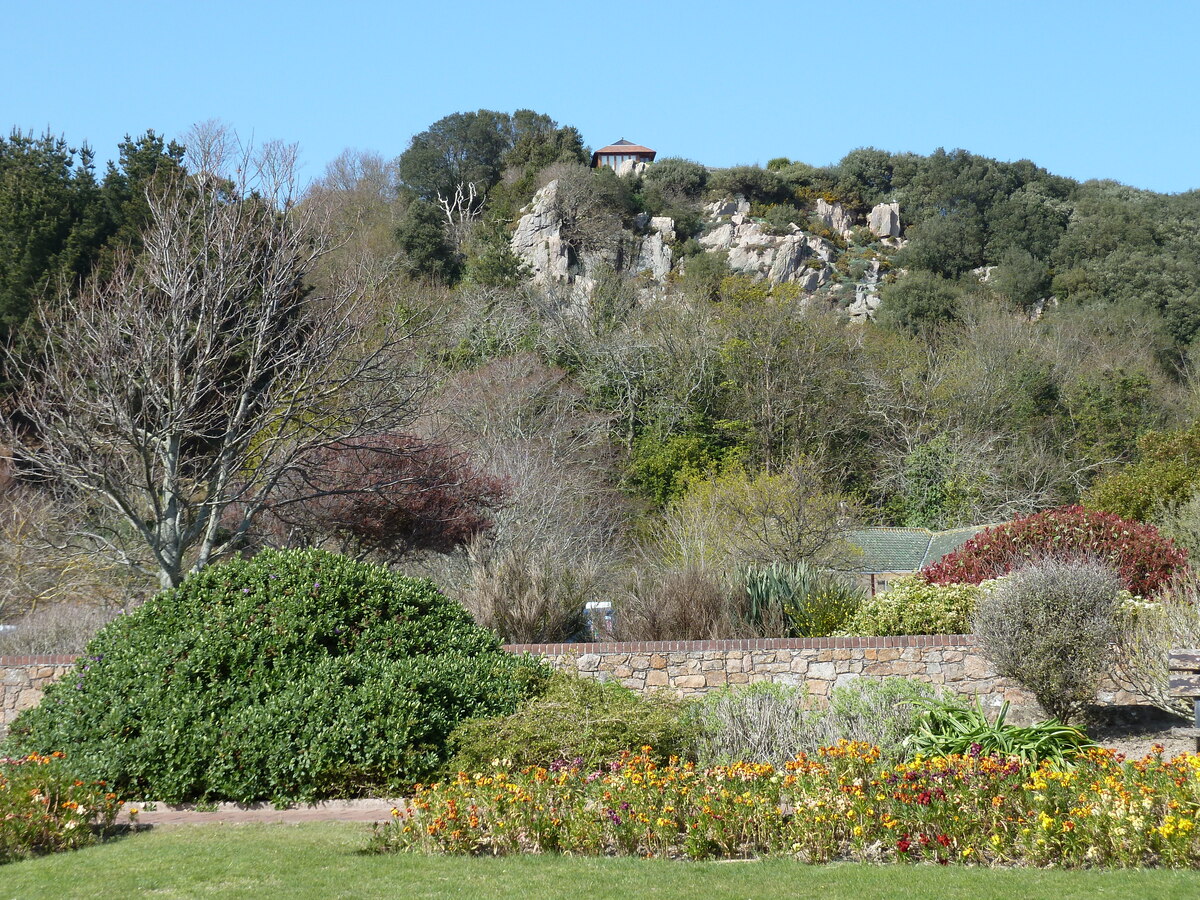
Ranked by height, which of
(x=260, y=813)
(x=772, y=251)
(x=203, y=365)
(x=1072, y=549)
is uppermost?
(x=772, y=251)

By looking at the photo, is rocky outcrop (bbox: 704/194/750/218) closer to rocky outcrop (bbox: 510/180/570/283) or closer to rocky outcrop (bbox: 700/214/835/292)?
rocky outcrop (bbox: 700/214/835/292)

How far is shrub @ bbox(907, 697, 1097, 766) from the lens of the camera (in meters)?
8.80

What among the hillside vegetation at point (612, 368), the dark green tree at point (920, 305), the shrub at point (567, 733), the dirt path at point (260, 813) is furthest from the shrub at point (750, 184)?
the dirt path at point (260, 813)

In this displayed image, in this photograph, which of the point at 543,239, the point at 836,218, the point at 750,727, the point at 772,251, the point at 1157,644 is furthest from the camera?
the point at 836,218

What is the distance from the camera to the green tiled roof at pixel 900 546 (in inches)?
921

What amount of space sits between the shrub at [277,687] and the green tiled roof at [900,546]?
14072 mm

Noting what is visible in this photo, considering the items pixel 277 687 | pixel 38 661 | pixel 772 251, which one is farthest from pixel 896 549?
pixel 772 251

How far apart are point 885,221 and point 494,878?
58.2 meters

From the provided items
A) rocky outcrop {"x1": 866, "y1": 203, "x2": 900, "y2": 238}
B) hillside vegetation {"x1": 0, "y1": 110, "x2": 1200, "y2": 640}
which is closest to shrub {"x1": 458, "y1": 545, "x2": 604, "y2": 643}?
hillside vegetation {"x1": 0, "y1": 110, "x2": 1200, "y2": 640}

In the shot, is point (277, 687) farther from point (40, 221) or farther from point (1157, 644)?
point (40, 221)

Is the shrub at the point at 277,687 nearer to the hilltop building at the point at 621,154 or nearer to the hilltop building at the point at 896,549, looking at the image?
the hilltop building at the point at 896,549

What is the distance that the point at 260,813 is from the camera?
824cm

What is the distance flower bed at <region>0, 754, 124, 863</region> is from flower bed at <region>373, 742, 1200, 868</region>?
198 cm

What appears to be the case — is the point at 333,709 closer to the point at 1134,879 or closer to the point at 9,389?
the point at 1134,879
